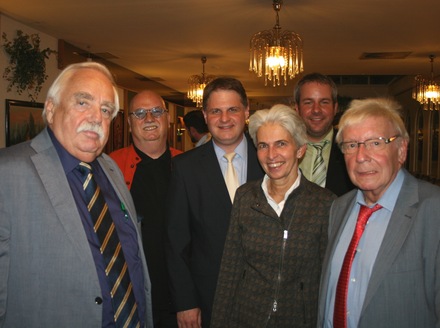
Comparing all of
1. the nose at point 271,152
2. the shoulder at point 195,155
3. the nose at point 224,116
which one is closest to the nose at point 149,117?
the shoulder at point 195,155

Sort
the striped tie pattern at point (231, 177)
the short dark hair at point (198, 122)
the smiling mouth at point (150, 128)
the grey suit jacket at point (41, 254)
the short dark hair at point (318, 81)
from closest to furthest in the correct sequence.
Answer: the grey suit jacket at point (41, 254), the striped tie pattern at point (231, 177), the smiling mouth at point (150, 128), the short dark hair at point (318, 81), the short dark hair at point (198, 122)

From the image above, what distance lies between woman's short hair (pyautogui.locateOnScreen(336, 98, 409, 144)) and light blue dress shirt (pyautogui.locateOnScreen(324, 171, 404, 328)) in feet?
0.75

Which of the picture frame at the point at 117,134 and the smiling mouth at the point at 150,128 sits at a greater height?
the picture frame at the point at 117,134

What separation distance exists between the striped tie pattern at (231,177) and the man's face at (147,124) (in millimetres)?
639

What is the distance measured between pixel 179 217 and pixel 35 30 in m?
5.34

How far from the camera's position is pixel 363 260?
1812 millimetres

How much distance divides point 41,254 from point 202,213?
1.02m

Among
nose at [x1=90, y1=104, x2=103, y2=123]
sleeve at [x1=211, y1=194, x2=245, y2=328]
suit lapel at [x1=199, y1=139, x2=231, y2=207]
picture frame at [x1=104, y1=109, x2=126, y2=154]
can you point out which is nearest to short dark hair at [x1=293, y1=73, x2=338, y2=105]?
suit lapel at [x1=199, y1=139, x2=231, y2=207]

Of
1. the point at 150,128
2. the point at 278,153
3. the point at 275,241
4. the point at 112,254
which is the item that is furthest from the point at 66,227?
the point at 150,128

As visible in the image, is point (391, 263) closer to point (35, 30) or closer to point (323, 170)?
point (323, 170)

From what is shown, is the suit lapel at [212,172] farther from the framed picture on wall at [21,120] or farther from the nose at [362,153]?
the framed picture on wall at [21,120]

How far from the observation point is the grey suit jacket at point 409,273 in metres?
1.63

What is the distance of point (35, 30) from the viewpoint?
6352mm

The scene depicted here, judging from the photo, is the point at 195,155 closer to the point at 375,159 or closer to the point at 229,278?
the point at 229,278
